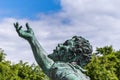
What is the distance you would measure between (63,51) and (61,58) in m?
0.11

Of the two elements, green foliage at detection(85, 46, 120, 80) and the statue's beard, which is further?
green foliage at detection(85, 46, 120, 80)

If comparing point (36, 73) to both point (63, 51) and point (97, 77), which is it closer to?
point (97, 77)

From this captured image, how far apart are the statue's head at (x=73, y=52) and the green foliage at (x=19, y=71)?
46.5m

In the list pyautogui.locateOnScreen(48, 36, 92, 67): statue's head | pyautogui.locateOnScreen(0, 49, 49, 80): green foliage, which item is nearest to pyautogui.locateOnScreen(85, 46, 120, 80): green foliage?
pyautogui.locateOnScreen(0, 49, 49, 80): green foliage

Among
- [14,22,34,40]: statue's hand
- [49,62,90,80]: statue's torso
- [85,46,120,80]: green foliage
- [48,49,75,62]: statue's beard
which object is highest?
[85,46,120,80]: green foliage

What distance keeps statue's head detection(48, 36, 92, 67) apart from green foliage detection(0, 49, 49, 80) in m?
46.5

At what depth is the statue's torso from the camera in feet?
27.9

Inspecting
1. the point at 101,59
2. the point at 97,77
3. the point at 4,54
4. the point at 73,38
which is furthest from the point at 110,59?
the point at 73,38

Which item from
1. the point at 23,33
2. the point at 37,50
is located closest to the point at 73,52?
the point at 37,50

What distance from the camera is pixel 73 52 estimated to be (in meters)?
8.83

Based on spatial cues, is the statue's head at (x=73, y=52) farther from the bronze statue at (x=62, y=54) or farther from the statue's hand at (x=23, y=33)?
the statue's hand at (x=23, y=33)

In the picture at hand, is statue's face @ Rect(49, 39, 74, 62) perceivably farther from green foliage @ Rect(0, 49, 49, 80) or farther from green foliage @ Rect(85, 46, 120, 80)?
green foliage @ Rect(0, 49, 49, 80)

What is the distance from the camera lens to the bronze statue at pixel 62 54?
8.70m

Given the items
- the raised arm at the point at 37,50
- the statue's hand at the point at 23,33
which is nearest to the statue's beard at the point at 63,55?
the raised arm at the point at 37,50
